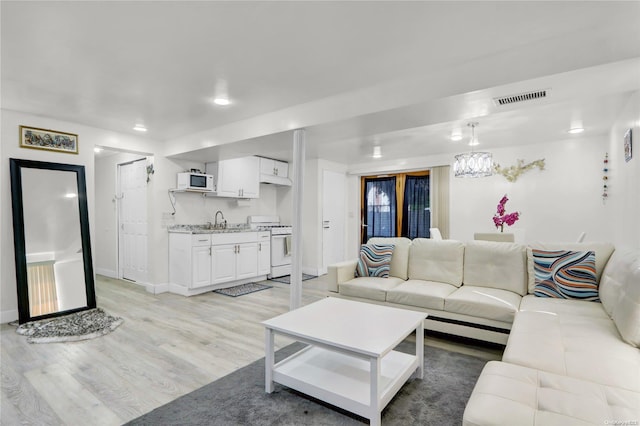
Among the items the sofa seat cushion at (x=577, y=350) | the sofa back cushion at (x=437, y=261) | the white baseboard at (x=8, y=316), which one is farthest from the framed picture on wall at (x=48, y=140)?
the sofa seat cushion at (x=577, y=350)

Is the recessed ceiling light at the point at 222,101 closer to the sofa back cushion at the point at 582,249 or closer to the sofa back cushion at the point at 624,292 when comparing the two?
the sofa back cushion at the point at 582,249

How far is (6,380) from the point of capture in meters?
2.29

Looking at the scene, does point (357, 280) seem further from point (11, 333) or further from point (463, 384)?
point (11, 333)

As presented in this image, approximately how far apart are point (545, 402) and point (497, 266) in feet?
6.72

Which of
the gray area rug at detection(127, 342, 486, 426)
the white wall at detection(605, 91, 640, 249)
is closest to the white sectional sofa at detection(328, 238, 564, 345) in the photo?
the gray area rug at detection(127, 342, 486, 426)

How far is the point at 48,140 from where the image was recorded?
3779 mm

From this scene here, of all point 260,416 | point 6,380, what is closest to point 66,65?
point 6,380

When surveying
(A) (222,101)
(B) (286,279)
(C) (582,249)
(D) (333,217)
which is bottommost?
(B) (286,279)

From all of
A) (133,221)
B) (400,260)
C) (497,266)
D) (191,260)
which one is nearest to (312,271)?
(191,260)

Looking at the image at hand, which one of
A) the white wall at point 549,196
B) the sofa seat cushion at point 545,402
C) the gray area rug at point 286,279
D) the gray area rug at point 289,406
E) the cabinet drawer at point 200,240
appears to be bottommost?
the gray area rug at point 286,279

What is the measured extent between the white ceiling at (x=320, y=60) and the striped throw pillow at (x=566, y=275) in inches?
52.1

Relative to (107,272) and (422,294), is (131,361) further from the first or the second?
(107,272)

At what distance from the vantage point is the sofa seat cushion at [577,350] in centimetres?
150

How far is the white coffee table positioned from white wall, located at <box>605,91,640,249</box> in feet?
7.45
